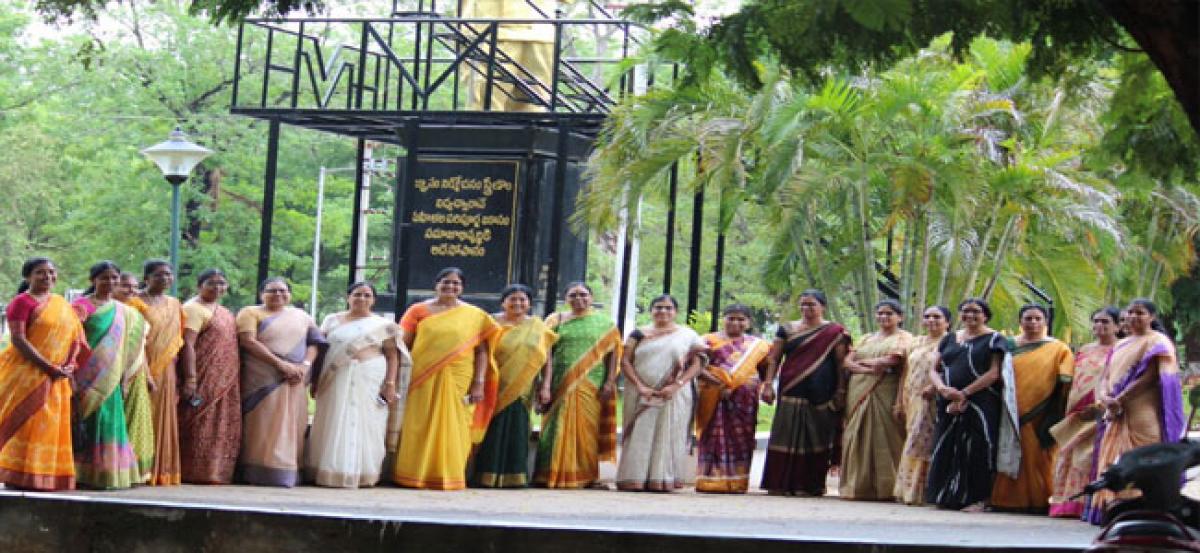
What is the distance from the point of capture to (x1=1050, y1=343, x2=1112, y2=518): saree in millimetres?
13047

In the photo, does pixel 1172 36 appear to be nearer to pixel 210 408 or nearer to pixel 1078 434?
pixel 1078 434

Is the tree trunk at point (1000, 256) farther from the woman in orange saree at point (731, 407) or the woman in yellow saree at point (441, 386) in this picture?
the woman in yellow saree at point (441, 386)

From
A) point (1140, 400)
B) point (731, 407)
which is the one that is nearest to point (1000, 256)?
point (731, 407)

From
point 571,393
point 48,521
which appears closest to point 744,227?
point 571,393

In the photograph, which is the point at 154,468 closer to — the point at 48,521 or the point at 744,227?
the point at 48,521

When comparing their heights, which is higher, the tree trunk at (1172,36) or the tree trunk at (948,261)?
the tree trunk at (1172,36)

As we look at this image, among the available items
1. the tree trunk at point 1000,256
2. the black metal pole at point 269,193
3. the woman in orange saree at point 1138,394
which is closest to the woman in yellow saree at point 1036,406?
the woman in orange saree at point 1138,394

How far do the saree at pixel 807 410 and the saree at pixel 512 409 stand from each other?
69.7 inches

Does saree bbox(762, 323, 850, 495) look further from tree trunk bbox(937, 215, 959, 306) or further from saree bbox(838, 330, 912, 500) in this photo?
tree trunk bbox(937, 215, 959, 306)

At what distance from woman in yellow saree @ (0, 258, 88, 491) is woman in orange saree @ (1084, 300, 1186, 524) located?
260 inches

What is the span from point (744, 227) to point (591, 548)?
108 ft

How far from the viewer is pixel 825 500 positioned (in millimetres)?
14297

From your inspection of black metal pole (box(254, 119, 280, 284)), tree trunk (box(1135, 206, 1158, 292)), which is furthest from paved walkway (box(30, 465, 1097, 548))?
tree trunk (box(1135, 206, 1158, 292))

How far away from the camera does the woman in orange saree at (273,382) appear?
13570 millimetres
